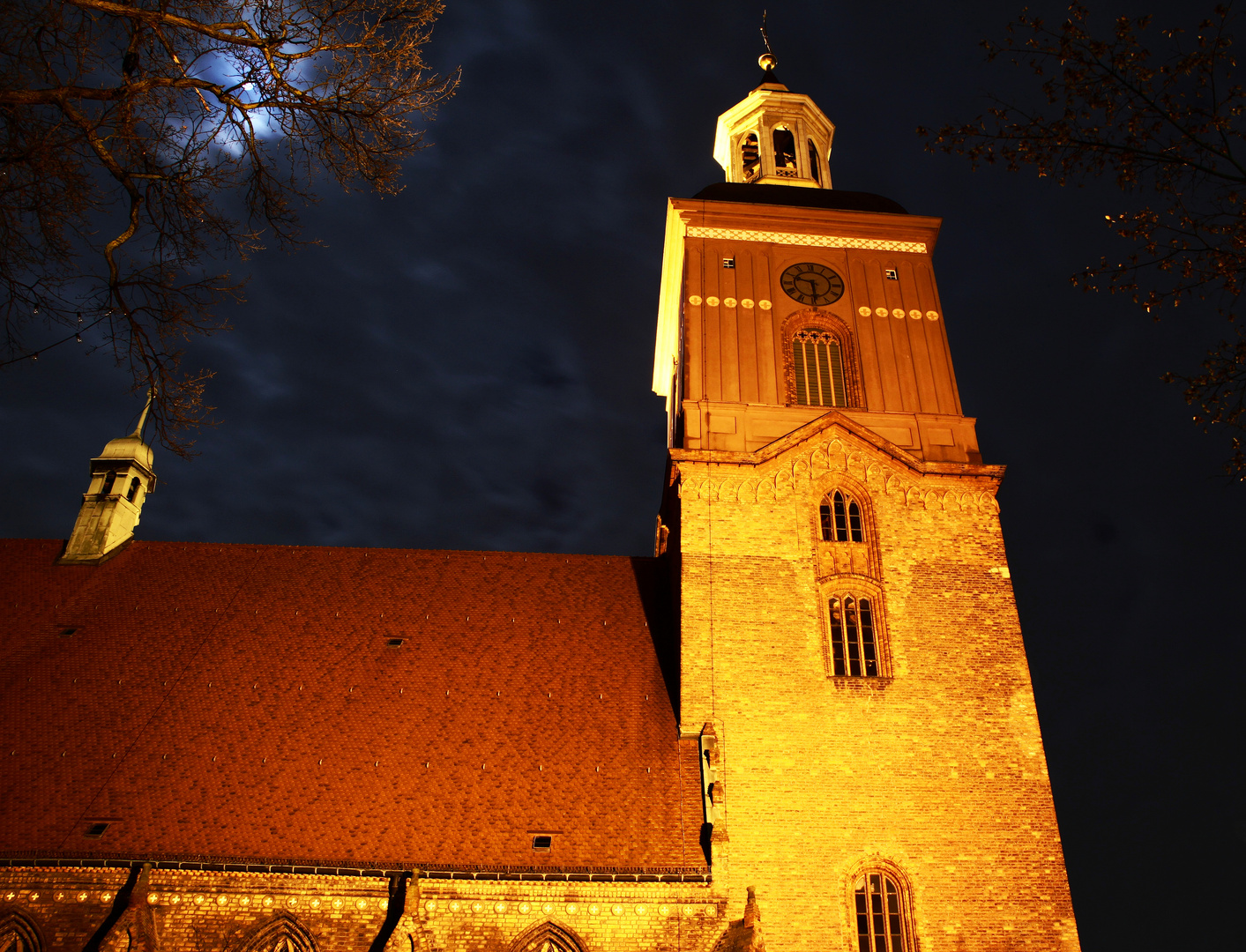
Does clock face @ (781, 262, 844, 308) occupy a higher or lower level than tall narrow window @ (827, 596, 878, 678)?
higher

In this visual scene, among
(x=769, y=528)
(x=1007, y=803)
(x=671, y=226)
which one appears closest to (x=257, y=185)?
(x=769, y=528)

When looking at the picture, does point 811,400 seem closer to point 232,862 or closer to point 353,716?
point 353,716

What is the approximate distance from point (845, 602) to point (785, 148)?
15963 mm

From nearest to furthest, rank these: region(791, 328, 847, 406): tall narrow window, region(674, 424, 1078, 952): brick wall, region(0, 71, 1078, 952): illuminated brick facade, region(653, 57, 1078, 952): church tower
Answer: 1. region(0, 71, 1078, 952): illuminated brick facade
2. region(674, 424, 1078, 952): brick wall
3. region(653, 57, 1078, 952): church tower
4. region(791, 328, 847, 406): tall narrow window

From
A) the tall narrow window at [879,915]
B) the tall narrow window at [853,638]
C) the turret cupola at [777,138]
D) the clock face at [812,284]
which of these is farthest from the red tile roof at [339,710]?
the turret cupola at [777,138]

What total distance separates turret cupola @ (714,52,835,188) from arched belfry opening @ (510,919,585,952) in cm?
2078

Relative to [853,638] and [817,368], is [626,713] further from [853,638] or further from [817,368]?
→ [817,368]

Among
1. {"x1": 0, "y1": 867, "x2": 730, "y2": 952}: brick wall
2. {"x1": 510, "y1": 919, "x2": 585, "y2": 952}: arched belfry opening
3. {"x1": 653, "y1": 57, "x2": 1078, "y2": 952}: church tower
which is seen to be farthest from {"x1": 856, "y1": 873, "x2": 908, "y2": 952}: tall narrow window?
{"x1": 510, "y1": 919, "x2": 585, "y2": 952}: arched belfry opening

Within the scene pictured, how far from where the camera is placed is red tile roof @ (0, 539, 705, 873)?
14766mm

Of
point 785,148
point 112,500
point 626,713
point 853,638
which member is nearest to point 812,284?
point 785,148

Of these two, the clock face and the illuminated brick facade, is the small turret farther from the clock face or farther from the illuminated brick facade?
the clock face

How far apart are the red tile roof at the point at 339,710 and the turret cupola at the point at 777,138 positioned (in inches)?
519

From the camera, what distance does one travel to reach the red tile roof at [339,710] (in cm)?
1477

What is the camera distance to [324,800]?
15.3 m
